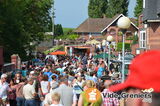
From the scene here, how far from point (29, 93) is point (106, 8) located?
102m

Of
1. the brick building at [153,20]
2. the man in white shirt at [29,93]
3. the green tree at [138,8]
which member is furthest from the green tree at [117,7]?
the man in white shirt at [29,93]

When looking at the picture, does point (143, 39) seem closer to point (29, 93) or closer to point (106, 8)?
point (29, 93)

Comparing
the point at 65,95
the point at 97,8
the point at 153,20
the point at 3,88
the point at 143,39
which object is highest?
the point at 97,8

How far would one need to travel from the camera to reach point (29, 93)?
13148 mm

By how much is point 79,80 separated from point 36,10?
137ft

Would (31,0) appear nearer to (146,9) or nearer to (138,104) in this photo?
(146,9)

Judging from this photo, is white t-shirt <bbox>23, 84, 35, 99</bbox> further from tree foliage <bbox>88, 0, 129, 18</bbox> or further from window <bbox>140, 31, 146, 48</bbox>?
tree foliage <bbox>88, 0, 129, 18</bbox>

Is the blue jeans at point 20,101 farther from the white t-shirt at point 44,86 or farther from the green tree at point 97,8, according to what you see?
the green tree at point 97,8

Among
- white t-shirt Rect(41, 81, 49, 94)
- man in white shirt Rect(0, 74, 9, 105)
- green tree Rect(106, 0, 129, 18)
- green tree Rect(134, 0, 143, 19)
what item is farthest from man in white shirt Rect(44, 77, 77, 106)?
green tree Rect(106, 0, 129, 18)

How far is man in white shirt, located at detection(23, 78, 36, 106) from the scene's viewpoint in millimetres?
13109

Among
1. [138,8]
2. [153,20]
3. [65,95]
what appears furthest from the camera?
[138,8]

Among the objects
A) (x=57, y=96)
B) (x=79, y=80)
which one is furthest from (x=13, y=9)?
(x=57, y=96)

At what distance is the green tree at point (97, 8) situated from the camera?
11250 cm

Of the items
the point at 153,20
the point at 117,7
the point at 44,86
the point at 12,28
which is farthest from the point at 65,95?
the point at 117,7
